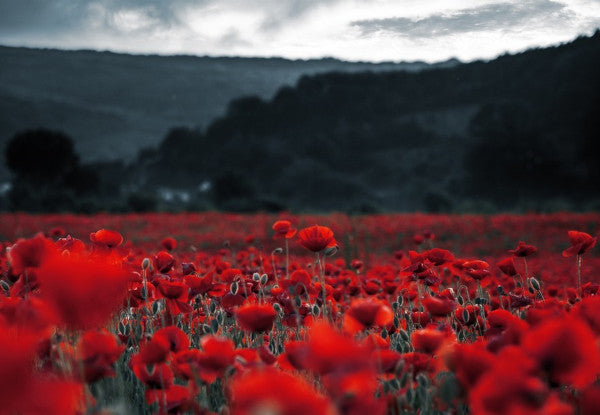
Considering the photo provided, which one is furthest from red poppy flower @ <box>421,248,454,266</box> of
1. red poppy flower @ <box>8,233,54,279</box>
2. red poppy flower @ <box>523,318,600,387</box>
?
Result: red poppy flower @ <box>8,233,54,279</box>

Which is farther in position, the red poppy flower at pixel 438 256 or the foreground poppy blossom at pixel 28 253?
the red poppy flower at pixel 438 256

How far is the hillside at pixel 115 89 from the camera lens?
80.2 m

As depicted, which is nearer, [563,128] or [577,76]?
[563,128]

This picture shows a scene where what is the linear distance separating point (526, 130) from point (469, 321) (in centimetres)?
3970

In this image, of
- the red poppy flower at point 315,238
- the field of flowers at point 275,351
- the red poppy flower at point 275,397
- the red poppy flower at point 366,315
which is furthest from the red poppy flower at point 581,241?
the red poppy flower at point 275,397

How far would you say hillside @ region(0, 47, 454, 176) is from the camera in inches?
3159

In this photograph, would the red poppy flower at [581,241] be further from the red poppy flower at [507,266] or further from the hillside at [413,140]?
the hillside at [413,140]

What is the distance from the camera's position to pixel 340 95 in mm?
61094

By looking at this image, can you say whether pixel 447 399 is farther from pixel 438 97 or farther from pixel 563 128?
pixel 438 97

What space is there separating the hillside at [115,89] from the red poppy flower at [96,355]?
258 ft

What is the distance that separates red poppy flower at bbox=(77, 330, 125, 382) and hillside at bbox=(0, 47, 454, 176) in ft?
258

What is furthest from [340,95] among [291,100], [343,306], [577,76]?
[343,306]

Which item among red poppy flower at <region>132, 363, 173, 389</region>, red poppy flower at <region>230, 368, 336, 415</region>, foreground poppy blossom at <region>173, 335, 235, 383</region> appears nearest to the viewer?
red poppy flower at <region>230, 368, 336, 415</region>

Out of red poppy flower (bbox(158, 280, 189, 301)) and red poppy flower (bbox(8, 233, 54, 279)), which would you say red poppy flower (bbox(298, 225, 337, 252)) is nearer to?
red poppy flower (bbox(158, 280, 189, 301))
